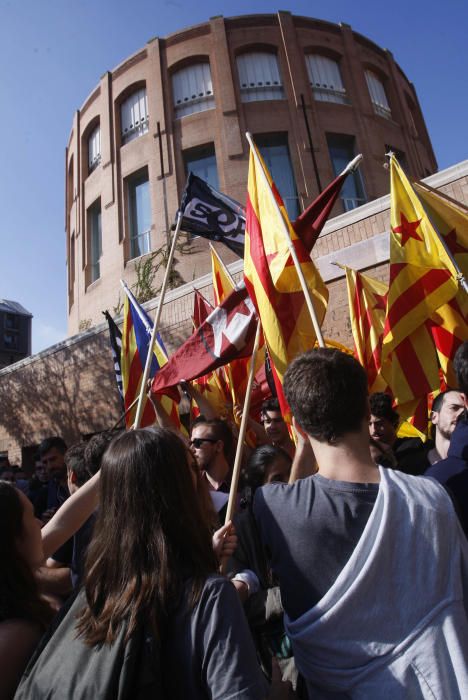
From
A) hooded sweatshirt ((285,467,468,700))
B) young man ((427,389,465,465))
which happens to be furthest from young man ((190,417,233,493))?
hooded sweatshirt ((285,467,468,700))

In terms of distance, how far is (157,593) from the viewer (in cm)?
128

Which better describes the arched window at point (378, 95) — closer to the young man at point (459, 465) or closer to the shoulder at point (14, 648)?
the young man at point (459, 465)

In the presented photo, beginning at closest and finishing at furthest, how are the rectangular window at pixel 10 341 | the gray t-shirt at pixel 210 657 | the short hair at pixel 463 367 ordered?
1. the gray t-shirt at pixel 210 657
2. the short hair at pixel 463 367
3. the rectangular window at pixel 10 341

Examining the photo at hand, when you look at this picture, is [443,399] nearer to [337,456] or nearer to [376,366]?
[337,456]

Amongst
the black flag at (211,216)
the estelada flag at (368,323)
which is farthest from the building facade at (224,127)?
the black flag at (211,216)

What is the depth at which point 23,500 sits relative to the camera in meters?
1.86

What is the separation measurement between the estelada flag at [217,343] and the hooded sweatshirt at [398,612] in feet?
8.30

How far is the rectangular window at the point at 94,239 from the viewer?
18641 millimetres

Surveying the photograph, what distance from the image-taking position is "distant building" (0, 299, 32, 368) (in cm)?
4356

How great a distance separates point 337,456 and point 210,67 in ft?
61.8

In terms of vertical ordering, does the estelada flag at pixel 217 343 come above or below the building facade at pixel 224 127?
below

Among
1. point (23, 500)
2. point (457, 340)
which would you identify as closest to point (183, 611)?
point (23, 500)

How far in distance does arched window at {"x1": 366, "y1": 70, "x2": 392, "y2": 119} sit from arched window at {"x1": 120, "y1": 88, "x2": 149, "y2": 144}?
8.14 meters

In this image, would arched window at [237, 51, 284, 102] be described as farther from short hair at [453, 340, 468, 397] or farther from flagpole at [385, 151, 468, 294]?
short hair at [453, 340, 468, 397]
